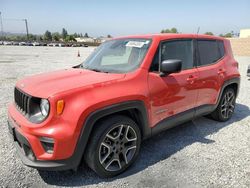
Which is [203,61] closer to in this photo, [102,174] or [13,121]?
[102,174]

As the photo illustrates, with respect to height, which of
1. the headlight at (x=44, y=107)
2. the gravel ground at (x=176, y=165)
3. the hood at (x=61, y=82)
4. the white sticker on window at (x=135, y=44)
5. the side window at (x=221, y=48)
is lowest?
the gravel ground at (x=176, y=165)

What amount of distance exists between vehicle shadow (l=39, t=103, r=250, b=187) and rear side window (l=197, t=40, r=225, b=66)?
4.33 ft

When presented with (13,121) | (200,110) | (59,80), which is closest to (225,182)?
(200,110)

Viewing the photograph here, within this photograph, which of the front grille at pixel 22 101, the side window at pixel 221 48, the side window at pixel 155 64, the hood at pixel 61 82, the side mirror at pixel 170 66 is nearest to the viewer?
the hood at pixel 61 82

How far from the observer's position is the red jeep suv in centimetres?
265

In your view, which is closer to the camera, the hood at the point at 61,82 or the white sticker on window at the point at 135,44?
the hood at the point at 61,82

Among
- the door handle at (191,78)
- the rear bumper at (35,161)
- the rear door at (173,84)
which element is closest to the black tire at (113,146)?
the rear bumper at (35,161)

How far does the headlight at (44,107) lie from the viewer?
2.66m

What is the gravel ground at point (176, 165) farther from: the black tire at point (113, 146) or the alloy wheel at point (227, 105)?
the alloy wheel at point (227, 105)

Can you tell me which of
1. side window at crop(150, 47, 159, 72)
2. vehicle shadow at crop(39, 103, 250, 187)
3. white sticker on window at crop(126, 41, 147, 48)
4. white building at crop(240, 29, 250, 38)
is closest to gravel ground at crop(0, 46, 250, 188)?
vehicle shadow at crop(39, 103, 250, 187)

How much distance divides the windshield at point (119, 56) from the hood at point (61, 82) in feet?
0.91

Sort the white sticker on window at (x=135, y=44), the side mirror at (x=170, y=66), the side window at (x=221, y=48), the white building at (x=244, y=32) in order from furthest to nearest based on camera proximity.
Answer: the white building at (x=244, y=32), the side window at (x=221, y=48), the white sticker on window at (x=135, y=44), the side mirror at (x=170, y=66)

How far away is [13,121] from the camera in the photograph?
3090mm

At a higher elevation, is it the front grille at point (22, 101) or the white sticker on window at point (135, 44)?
the white sticker on window at point (135, 44)
